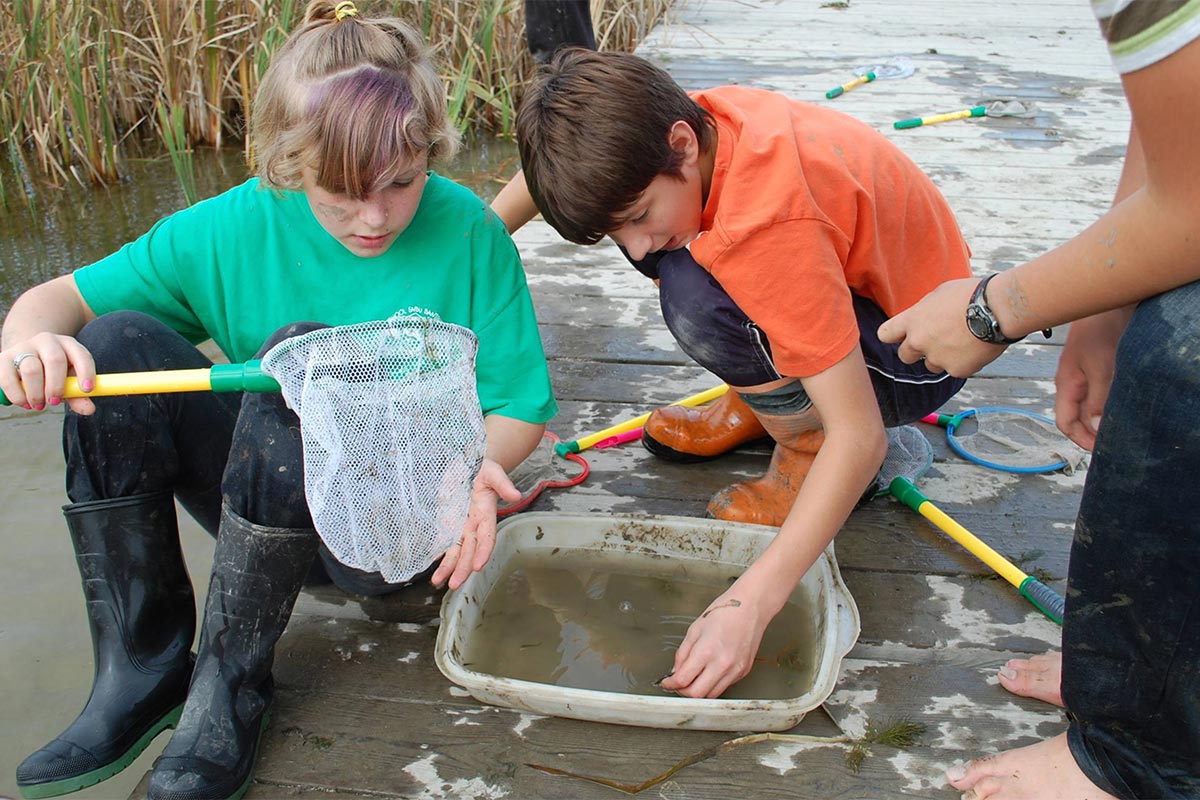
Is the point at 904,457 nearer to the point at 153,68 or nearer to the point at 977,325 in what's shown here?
the point at 977,325

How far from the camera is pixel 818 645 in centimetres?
158

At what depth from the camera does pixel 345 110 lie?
4.68ft

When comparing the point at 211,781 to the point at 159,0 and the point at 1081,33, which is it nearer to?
the point at 159,0

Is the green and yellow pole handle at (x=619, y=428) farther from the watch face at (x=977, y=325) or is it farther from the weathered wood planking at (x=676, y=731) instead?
the watch face at (x=977, y=325)

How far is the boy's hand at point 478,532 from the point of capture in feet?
4.70

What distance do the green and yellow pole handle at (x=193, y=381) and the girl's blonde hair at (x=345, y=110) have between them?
1.04 ft

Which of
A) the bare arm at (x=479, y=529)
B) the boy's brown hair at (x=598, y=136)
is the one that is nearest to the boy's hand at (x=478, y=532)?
the bare arm at (x=479, y=529)

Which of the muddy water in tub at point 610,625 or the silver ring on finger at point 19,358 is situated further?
the muddy water in tub at point 610,625

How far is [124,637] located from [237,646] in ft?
0.60

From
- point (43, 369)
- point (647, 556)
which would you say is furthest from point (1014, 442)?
point (43, 369)

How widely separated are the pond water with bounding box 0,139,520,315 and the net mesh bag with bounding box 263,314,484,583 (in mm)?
3012

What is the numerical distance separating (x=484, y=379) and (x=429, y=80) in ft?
1.52

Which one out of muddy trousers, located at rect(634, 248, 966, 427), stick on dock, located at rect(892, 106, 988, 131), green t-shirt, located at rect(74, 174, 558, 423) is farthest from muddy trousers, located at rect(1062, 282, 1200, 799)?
stick on dock, located at rect(892, 106, 988, 131)

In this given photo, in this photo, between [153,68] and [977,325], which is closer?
[977,325]
